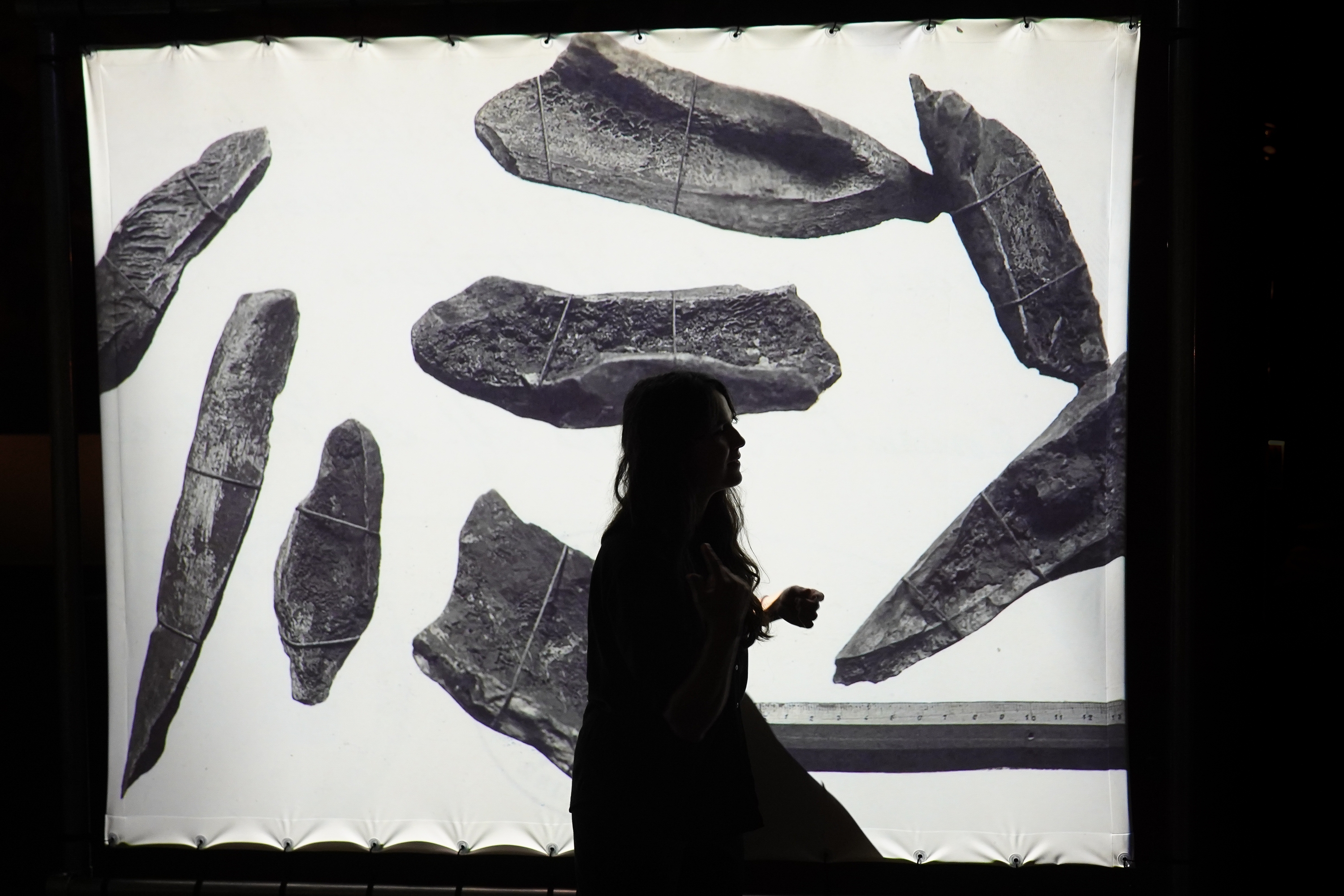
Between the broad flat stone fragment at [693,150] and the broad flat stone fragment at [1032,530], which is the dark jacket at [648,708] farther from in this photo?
the broad flat stone fragment at [693,150]

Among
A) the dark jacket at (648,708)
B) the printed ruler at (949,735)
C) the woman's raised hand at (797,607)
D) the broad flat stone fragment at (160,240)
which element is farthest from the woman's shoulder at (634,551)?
the broad flat stone fragment at (160,240)

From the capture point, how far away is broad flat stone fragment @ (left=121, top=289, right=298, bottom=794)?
1843 mm

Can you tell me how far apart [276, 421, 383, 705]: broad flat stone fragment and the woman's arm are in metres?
1.00

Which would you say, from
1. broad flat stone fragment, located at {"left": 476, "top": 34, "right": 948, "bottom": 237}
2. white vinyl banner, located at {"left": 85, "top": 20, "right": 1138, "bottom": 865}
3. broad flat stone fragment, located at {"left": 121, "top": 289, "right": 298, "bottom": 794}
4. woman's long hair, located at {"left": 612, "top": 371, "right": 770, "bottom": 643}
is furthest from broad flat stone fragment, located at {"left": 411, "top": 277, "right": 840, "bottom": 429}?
woman's long hair, located at {"left": 612, "top": 371, "right": 770, "bottom": 643}

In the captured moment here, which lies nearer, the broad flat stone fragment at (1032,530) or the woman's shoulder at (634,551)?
the woman's shoulder at (634,551)

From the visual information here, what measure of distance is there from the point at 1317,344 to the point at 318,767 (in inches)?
92.0

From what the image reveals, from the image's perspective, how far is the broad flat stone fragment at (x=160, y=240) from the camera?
184cm

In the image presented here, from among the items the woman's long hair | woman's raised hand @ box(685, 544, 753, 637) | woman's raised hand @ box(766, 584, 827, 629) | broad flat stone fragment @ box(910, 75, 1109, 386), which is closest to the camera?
woman's raised hand @ box(685, 544, 753, 637)

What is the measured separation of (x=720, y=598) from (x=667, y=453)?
0.21 metres

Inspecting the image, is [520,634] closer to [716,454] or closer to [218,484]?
[218,484]

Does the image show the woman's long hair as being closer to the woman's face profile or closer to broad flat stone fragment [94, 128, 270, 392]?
the woman's face profile

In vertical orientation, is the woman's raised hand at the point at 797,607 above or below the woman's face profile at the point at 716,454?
below

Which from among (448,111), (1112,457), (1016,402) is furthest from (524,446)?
(1112,457)

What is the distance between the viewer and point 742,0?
1834 mm
